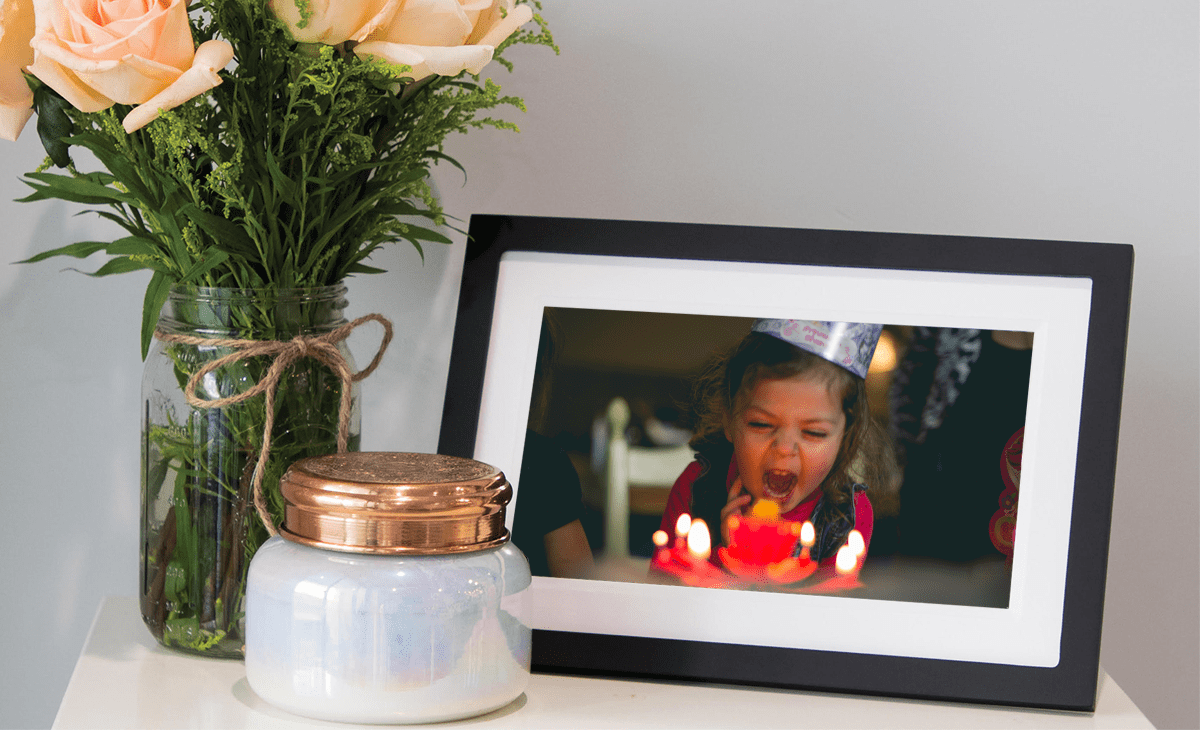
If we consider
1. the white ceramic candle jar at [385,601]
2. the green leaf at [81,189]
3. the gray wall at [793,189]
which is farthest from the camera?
the gray wall at [793,189]

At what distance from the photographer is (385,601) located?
1.74 ft

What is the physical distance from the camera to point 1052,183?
827mm

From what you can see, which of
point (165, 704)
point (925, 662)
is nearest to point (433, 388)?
point (165, 704)

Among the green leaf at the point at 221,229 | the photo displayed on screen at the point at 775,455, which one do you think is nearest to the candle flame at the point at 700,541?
the photo displayed on screen at the point at 775,455

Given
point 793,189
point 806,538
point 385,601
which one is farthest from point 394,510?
point 793,189

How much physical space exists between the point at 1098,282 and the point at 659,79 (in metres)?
0.38

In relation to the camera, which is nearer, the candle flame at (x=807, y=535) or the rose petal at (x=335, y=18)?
the rose petal at (x=335, y=18)

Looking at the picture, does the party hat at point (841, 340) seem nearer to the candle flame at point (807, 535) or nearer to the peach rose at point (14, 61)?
Result: the candle flame at point (807, 535)

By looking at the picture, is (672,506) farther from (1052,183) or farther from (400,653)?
(1052,183)

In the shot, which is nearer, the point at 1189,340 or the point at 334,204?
the point at 334,204

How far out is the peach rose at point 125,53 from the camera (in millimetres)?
542

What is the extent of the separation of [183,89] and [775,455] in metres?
0.43

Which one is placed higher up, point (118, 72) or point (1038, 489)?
point (118, 72)

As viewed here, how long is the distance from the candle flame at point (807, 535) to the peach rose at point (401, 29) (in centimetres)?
37
